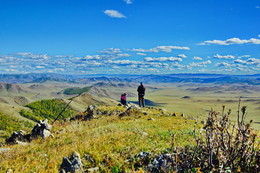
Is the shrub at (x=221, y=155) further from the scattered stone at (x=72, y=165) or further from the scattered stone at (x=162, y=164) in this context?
the scattered stone at (x=72, y=165)

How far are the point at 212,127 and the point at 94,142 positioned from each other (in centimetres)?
742

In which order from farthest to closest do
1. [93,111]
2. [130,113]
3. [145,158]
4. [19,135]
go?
[93,111] < [130,113] < [19,135] < [145,158]

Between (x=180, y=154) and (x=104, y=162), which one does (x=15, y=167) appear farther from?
(x=180, y=154)

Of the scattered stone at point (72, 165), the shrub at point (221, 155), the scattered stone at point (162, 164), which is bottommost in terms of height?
the scattered stone at point (72, 165)

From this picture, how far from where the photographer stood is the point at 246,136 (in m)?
6.56

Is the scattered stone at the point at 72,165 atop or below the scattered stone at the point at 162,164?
below

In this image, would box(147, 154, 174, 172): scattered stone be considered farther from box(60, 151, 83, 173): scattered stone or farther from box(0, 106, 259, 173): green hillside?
box(60, 151, 83, 173): scattered stone

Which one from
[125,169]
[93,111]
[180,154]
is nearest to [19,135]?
[93,111]

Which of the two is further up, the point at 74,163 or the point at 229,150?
the point at 229,150

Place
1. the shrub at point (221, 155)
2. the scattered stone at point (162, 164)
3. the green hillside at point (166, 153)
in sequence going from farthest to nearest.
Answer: the scattered stone at point (162, 164) → the green hillside at point (166, 153) → the shrub at point (221, 155)

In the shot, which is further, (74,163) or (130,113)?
(130,113)

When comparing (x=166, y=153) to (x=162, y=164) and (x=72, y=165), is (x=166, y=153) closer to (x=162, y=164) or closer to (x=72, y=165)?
(x=162, y=164)

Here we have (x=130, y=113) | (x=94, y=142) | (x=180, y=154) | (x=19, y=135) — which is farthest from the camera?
(x=130, y=113)

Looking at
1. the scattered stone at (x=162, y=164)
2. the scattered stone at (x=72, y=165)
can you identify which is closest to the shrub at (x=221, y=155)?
the scattered stone at (x=162, y=164)
